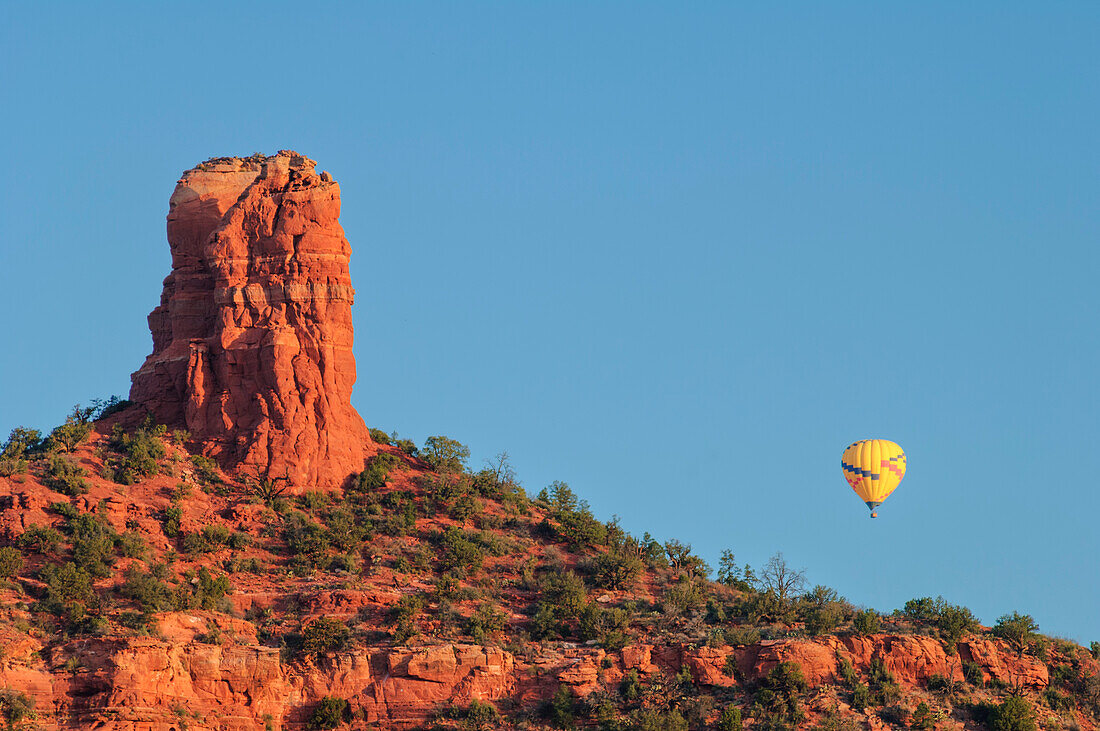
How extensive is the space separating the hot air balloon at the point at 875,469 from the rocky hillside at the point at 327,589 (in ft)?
30.7

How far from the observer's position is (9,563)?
64.8 metres

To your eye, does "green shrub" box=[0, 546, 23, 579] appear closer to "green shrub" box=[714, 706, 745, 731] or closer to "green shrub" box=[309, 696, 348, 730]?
"green shrub" box=[309, 696, 348, 730]

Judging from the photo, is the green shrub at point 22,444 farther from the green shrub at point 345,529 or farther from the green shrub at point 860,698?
the green shrub at point 860,698

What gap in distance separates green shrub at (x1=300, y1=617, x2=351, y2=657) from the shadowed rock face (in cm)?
1103

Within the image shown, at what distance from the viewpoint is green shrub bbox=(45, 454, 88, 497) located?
7056 cm

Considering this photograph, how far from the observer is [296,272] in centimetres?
7612

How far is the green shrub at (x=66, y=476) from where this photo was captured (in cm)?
7056

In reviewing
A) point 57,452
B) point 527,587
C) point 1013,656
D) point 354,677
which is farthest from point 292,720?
point 1013,656

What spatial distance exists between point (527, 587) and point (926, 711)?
15.6 metres

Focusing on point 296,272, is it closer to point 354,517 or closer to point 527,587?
point 354,517

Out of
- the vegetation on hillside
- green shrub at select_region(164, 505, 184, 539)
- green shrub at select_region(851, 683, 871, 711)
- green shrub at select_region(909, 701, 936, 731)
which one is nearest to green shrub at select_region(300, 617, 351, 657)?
the vegetation on hillside

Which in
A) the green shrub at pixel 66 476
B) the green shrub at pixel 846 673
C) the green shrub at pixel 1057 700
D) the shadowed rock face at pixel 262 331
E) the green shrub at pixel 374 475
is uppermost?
the shadowed rock face at pixel 262 331

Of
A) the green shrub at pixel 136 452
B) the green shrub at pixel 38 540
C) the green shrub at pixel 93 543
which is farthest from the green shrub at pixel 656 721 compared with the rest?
the green shrub at pixel 136 452

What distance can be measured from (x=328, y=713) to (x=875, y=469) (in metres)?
29.5
